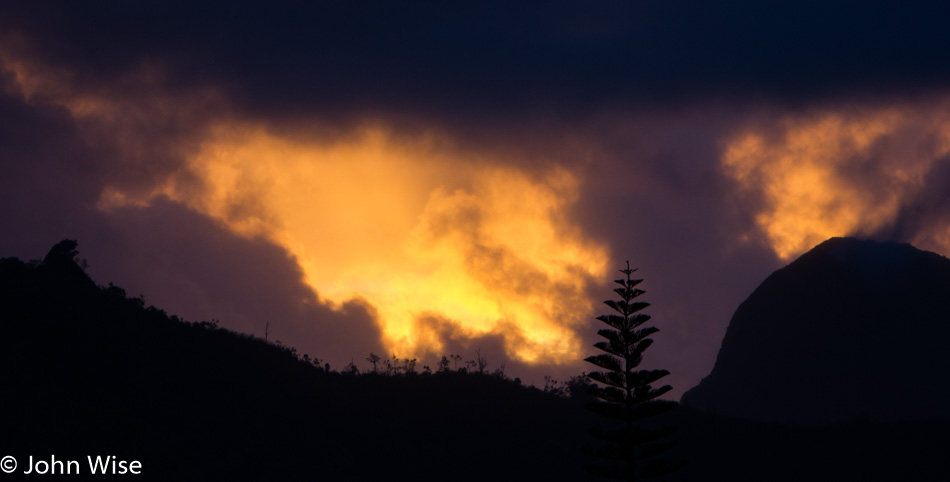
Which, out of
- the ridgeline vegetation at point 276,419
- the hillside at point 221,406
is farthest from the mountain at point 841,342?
the hillside at point 221,406

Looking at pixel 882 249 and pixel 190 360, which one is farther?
pixel 882 249

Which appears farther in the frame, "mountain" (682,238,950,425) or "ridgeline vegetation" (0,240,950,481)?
"mountain" (682,238,950,425)

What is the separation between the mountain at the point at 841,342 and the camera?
131625 millimetres

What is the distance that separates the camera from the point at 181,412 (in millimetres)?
71812

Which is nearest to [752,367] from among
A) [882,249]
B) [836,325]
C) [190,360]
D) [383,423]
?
[836,325]

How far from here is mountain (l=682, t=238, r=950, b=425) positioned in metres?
132

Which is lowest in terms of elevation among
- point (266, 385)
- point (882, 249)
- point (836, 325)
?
point (266, 385)

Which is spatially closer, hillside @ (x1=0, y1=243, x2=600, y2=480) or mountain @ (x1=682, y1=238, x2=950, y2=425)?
hillside @ (x1=0, y1=243, x2=600, y2=480)

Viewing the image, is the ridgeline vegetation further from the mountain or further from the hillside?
the mountain

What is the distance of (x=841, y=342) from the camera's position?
141000mm

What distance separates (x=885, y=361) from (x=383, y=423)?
309ft

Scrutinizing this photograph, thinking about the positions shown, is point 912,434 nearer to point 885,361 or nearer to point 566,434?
point 566,434

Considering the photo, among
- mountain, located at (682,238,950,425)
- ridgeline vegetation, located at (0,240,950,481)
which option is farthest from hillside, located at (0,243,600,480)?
mountain, located at (682,238,950,425)

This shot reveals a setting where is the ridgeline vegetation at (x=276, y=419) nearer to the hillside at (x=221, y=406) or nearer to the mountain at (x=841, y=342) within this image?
the hillside at (x=221, y=406)
